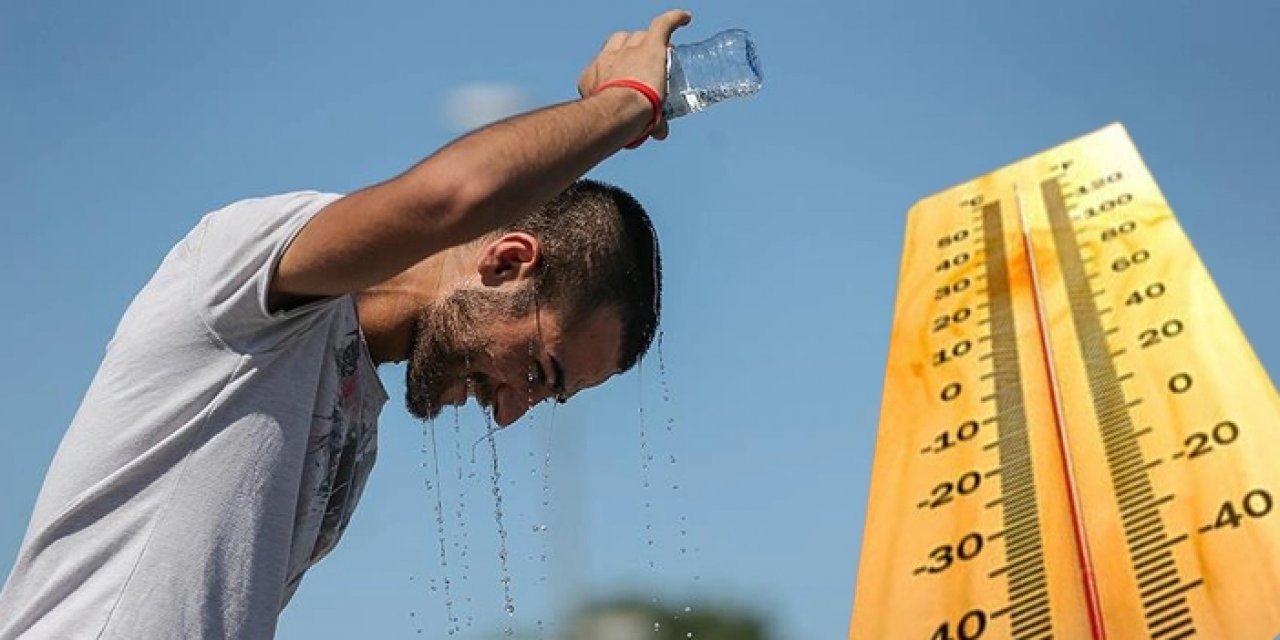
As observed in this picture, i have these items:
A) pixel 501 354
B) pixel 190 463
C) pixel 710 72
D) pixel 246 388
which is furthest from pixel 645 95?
pixel 190 463

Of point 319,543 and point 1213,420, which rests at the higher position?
point 1213,420

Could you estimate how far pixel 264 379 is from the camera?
6.59 ft

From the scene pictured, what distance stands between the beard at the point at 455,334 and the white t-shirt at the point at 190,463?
11.0 inches

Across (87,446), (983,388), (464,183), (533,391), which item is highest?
(983,388)

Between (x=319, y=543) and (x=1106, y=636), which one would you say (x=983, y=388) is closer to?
(x=1106, y=636)

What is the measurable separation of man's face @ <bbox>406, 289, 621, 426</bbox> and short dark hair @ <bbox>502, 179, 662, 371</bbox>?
0.09ft

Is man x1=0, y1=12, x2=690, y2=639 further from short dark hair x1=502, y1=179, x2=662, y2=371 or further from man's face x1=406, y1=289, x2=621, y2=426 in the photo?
short dark hair x1=502, y1=179, x2=662, y2=371

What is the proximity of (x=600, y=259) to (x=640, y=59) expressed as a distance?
Answer: 1.34ft

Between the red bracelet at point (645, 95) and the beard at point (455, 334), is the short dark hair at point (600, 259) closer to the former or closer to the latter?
the beard at point (455, 334)

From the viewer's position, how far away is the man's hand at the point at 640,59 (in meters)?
2.12

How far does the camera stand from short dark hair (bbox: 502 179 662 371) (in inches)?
95.1

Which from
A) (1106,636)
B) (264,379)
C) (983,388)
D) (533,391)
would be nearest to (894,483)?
(983,388)

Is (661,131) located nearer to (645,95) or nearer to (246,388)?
(645,95)

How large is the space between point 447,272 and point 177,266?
428mm
